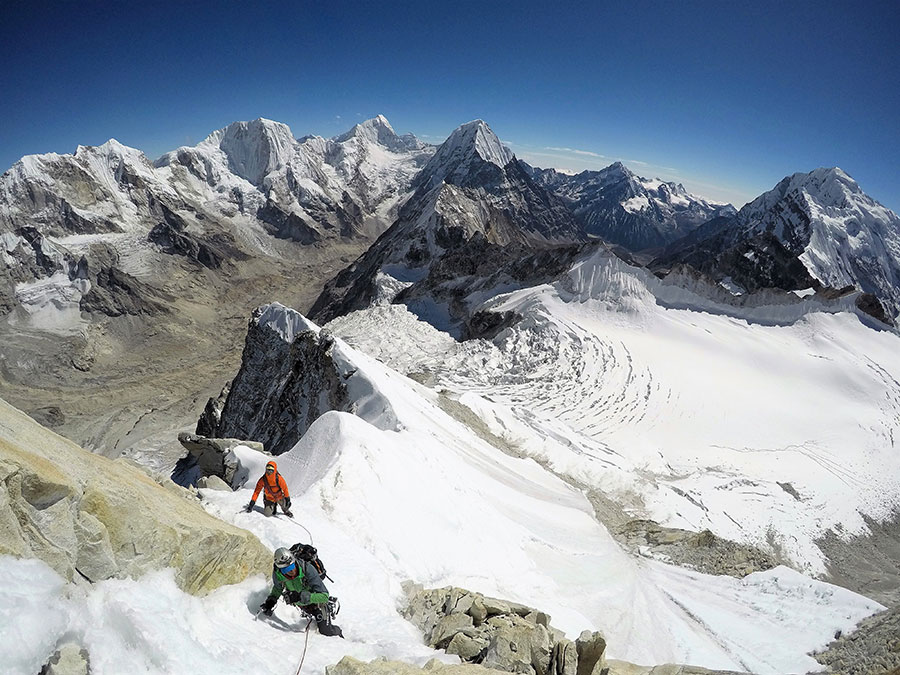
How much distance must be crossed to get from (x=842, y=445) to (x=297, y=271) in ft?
608

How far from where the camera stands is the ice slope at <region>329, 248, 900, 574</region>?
949 inches

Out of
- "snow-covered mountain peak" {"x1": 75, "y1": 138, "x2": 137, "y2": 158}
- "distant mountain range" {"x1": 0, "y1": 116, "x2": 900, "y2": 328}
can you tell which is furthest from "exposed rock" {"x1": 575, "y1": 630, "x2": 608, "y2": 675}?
"snow-covered mountain peak" {"x1": 75, "y1": 138, "x2": 137, "y2": 158}

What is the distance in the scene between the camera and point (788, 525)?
73.2 ft

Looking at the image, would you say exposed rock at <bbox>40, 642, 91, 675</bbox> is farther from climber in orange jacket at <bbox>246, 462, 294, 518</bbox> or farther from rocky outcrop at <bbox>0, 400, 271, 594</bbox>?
climber in orange jacket at <bbox>246, 462, 294, 518</bbox>

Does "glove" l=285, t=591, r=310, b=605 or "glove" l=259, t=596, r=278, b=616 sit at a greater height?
"glove" l=285, t=591, r=310, b=605

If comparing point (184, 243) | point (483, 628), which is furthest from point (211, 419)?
point (184, 243)

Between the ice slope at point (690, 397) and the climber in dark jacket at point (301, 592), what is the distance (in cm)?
1866

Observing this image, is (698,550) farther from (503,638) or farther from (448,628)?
(448,628)

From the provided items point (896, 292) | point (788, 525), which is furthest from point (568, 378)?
point (896, 292)

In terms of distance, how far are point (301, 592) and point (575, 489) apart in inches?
653

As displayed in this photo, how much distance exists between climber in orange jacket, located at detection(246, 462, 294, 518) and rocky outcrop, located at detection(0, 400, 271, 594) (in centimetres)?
169

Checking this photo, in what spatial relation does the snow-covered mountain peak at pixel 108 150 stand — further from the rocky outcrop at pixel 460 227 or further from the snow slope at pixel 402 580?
the snow slope at pixel 402 580

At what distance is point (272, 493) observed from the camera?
9992 millimetres

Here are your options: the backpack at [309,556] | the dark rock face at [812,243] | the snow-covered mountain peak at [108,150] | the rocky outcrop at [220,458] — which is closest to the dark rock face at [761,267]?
the dark rock face at [812,243]
